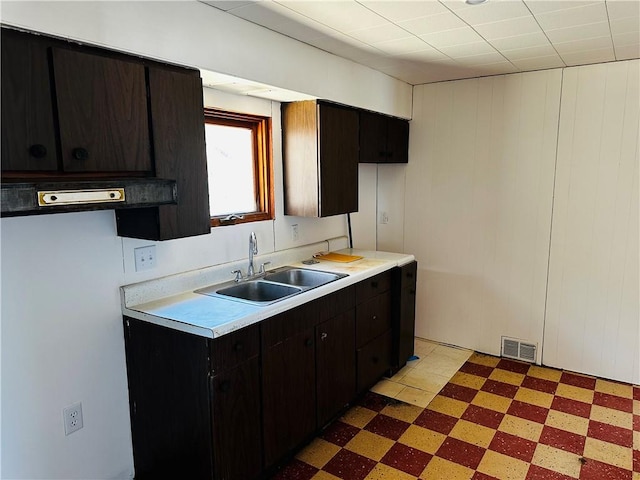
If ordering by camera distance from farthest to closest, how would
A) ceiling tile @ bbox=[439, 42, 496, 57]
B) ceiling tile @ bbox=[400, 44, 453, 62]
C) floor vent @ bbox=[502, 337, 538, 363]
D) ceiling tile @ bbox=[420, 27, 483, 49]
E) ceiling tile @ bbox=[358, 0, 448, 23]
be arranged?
floor vent @ bbox=[502, 337, 538, 363], ceiling tile @ bbox=[400, 44, 453, 62], ceiling tile @ bbox=[439, 42, 496, 57], ceiling tile @ bbox=[420, 27, 483, 49], ceiling tile @ bbox=[358, 0, 448, 23]

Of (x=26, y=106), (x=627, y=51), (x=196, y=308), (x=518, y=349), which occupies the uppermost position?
(x=627, y=51)

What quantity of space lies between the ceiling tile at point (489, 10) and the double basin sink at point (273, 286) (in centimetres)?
149

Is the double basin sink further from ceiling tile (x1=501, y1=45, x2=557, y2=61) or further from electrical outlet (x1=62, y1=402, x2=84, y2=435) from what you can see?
ceiling tile (x1=501, y1=45, x2=557, y2=61)

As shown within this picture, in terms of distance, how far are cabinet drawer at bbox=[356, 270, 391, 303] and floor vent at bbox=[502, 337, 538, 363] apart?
1.21 meters

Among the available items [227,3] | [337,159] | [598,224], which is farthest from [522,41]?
[227,3]

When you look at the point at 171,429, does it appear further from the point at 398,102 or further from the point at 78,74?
the point at 398,102

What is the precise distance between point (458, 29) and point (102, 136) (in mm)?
1781

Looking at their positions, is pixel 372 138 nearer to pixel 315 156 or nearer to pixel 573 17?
pixel 315 156

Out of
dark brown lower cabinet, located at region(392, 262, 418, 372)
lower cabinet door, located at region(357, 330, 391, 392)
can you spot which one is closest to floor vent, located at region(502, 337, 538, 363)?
dark brown lower cabinet, located at region(392, 262, 418, 372)

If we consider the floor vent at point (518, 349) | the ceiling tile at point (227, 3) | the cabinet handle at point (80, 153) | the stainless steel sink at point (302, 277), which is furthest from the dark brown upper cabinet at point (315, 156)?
the floor vent at point (518, 349)

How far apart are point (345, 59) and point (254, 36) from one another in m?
0.86

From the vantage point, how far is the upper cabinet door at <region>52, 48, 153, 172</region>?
60.3 inches

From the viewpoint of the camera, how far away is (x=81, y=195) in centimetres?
148

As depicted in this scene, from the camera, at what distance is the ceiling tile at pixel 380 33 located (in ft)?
7.57
